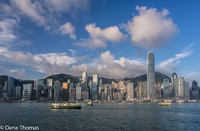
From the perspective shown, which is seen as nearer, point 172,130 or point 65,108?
point 172,130

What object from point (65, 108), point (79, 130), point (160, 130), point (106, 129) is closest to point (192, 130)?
point (160, 130)

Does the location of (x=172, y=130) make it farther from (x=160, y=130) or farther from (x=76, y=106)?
(x=76, y=106)

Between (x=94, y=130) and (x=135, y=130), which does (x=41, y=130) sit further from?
(x=135, y=130)

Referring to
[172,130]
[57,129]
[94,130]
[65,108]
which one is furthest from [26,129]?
[65,108]

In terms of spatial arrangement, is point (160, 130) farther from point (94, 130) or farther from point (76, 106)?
point (76, 106)

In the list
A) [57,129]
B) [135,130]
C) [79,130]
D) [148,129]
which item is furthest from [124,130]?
[57,129]

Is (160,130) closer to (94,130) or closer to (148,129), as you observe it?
(148,129)

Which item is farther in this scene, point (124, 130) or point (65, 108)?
point (65, 108)
